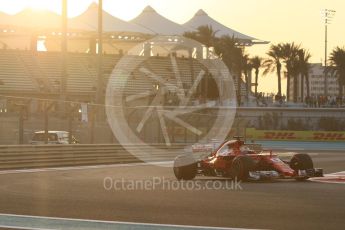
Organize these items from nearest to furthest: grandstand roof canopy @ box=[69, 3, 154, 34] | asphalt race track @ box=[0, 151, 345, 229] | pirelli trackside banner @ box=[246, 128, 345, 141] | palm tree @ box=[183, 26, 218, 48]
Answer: asphalt race track @ box=[0, 151, 345, 229] → pirelli trackside banner @ box=[246, 128, 345, 141] → grandstand roof canopy @ box=[69, 3, 154, 34] → palm tree @ box=[183, 26, 218, 48]

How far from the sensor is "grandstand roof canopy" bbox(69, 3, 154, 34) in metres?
74.9

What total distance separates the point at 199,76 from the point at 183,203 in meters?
62.7

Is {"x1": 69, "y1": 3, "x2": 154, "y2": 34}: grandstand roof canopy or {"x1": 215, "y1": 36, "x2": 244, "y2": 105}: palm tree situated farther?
{"x1": 215, "y1": 36, "x2": 244, "y2": 105}: palm tree

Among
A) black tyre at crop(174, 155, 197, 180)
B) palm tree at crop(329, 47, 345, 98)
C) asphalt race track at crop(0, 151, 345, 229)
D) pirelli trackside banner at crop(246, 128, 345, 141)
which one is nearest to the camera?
asphalt race track at crop(0, 151, 345, 229)

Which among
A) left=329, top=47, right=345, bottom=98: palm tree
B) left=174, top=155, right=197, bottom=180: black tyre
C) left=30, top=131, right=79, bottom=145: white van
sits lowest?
left=174, top=155, right=197, bottom=180: black tyre

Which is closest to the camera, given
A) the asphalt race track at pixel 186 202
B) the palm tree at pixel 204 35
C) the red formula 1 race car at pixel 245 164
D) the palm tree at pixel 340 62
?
the asphalt race track at pixel 186 202

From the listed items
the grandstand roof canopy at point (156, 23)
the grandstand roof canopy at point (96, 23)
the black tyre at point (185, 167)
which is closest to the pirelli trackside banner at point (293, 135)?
the grandstand roof canopy at point (96, 23)

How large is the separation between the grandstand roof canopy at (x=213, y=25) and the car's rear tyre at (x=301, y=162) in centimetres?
6372

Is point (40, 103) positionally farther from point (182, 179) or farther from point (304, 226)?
point (304, 226)

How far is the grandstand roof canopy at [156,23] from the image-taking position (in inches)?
3145

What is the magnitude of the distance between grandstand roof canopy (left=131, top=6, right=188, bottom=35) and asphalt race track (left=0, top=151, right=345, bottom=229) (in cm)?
6253

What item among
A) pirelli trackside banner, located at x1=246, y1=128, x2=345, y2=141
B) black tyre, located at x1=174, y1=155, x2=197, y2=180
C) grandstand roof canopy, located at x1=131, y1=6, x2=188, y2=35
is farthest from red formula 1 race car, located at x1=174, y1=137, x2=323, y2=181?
grandstand roof canopy, located at x1=131, y1=6, x2=188, y2=35

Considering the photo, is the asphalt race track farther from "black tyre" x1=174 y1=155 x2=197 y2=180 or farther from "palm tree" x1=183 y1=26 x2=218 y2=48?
"palm tree" x1=183 y1=26 x2=218 y2=48

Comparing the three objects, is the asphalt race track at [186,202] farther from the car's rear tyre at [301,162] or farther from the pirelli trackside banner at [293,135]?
the pirelli trackside banner at [293,135]
